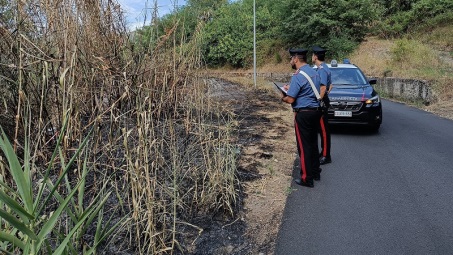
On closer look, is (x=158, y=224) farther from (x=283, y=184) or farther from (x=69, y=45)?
(x=283, y=184)

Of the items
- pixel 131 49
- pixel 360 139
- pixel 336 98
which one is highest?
pixel 131 49

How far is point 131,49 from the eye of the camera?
3949 mm

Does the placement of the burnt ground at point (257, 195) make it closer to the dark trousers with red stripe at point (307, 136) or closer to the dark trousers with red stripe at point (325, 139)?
the dark trousers with red stripe at point (307, 136)

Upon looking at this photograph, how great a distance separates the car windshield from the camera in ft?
32.3

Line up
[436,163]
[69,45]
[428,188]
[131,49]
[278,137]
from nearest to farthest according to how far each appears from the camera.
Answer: [69,45]
[131,49]
[428,188]
[436,163]
[278,137]

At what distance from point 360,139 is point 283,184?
3.92 meters

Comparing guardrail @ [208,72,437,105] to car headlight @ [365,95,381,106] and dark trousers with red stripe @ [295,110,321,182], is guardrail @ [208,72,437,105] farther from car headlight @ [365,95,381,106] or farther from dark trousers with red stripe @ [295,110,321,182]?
dark trousers with red stripe @ [295,110,321,182]

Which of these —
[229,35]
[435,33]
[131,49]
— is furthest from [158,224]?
[229,35]

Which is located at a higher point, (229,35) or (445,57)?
(229,35)

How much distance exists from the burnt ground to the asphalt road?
0.54ft

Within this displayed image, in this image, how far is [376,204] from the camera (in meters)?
4.72

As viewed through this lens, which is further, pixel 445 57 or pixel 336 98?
pixel 445 57

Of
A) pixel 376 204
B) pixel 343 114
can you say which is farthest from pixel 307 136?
pixel 343 114

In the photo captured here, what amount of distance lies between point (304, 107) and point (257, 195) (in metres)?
1.38
